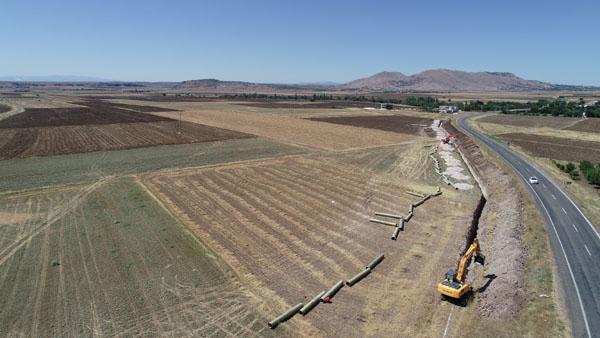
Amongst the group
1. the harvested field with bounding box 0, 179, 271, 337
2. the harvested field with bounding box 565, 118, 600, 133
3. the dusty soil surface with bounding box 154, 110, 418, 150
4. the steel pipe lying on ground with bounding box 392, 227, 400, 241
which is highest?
the harvested field with bounding box 565, 118, 600, 133

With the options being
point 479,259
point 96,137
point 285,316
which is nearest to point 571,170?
point 479,259

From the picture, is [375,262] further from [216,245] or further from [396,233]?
[216,245]

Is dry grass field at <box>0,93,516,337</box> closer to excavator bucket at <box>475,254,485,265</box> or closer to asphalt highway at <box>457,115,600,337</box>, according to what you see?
excavator bucket at <box>475,254,485,265</box>

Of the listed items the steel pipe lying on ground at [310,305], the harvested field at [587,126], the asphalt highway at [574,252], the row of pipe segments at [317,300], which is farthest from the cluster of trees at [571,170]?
the harvested field at [587,126]

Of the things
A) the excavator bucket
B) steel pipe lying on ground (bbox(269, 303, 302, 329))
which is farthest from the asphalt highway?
steel pipe lying on ground (bbox(269, 303, 302, 329))

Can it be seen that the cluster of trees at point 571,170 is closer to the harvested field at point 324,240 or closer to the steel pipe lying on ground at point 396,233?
the harvested field at point 324,240

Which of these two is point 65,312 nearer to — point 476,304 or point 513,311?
point 476,304
